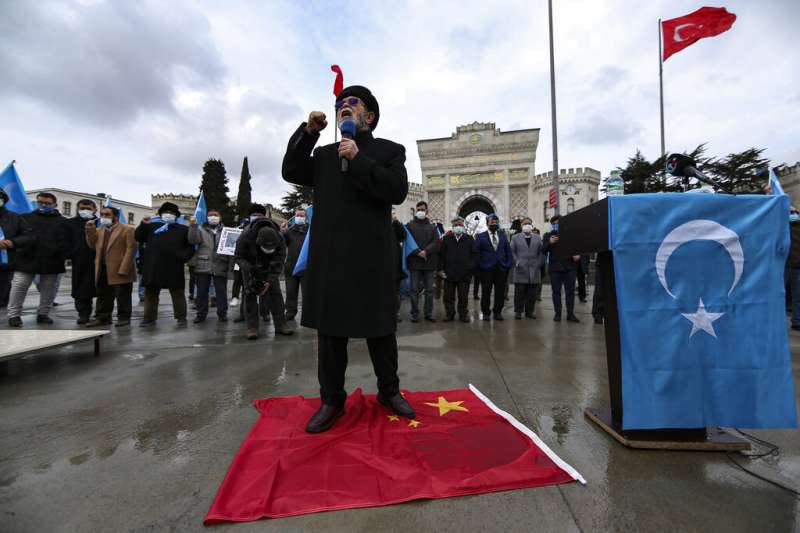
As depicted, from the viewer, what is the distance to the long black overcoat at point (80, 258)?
218 inches

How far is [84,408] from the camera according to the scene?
7.37 ft

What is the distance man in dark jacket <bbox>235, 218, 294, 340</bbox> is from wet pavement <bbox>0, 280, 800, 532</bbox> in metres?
1.12

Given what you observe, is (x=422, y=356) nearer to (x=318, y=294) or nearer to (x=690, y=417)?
(x=318, y=294)

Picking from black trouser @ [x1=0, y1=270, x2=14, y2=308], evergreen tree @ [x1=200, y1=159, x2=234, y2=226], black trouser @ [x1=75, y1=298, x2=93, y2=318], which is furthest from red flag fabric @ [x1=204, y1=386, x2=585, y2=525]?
evergreen tree @ [x1=200, y1=159, x2=234, y2=226]

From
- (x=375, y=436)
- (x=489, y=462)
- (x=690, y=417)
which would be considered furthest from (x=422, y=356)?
(x=690, y=417)

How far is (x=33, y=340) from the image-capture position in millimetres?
3004

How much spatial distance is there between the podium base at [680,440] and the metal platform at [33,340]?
408 centimetres

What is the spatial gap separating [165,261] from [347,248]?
16.4 ft

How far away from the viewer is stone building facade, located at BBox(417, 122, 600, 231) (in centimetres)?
3114

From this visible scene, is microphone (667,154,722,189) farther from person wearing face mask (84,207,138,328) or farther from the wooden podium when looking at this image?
person wearing face mask (84,207,138,328)

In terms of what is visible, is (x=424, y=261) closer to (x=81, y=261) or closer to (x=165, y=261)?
(x=165, y=261)

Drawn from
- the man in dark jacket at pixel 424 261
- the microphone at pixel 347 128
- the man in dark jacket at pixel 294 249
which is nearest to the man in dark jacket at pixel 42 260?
the man in dark jacket at pixel 294 249

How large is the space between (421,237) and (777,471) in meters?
5.18

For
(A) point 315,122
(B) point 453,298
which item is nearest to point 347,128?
(A) point 315,122
